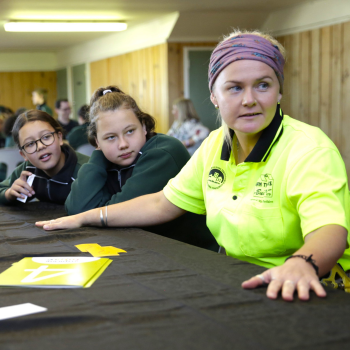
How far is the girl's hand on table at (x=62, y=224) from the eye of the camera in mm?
1529

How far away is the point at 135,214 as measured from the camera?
1.55 metres

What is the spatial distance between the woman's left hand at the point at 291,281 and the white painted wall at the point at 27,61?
436 inches

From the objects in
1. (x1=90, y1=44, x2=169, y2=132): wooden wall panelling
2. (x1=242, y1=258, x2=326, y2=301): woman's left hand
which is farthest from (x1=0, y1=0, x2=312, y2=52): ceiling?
(x1=242, y1=258, x2=326, y2=301): woman's left hand

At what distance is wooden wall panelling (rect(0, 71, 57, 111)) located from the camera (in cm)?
1093

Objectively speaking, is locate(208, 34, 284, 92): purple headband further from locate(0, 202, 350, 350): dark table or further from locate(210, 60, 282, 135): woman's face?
locate(0, 202, 350, 350): dark table

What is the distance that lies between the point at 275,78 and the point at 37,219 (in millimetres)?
1090

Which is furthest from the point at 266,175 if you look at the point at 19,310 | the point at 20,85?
the point at 20,85

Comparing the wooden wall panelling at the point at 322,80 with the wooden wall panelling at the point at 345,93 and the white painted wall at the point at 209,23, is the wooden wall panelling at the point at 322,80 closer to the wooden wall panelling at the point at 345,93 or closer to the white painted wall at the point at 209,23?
the wooden wall panelling at the point at 345,93

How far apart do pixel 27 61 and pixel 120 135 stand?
10.1 m

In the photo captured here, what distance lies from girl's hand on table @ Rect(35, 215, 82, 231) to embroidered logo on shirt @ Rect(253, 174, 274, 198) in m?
0.68

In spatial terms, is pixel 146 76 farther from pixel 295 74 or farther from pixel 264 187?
pixel 264 187

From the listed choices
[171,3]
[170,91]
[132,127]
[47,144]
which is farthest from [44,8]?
[132,127]

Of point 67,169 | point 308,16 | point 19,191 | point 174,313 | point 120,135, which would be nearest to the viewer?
point 174,313

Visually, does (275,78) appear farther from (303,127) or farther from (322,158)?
(322,158)
